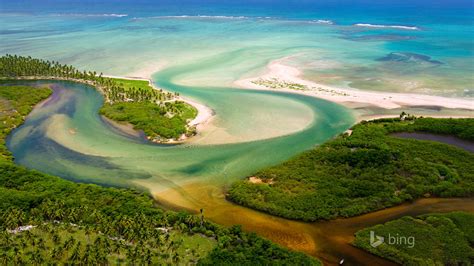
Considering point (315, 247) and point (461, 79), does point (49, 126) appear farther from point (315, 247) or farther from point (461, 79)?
point (461, 79)

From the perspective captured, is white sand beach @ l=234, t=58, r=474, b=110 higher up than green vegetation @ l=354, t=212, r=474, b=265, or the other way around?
white sand beach @ l=234, t=58, r=474, b=110

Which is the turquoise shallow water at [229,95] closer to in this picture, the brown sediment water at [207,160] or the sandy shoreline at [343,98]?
the brown sediment water at [207,160]

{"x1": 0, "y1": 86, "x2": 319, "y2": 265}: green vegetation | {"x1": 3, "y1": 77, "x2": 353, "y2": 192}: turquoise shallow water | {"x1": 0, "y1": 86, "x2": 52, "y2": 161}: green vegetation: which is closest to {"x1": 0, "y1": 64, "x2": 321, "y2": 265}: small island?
{"x1": 0, "y1": 86, "x2": 319, "y2": 265}: green vegetation

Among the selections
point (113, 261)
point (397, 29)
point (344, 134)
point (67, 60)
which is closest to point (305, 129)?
point (344, 134)

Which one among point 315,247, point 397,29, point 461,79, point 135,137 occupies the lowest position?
point 315,247

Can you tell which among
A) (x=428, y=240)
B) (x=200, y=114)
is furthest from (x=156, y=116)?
(x=428, y=240)

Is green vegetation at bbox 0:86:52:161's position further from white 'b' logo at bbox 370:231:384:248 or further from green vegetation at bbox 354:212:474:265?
green vegetation at bbox 354:212:474:265
